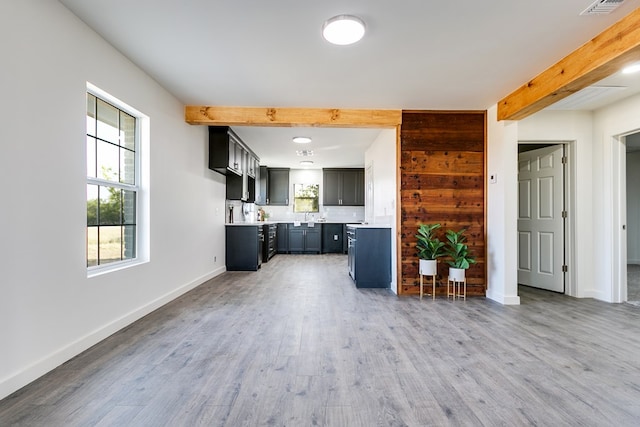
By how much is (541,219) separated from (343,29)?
13.4 ft

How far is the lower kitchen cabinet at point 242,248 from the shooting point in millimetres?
5930

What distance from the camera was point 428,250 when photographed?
407cm

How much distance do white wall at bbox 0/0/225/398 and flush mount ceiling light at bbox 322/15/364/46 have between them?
1799 mm

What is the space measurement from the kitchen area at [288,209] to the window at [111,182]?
8.71 ft

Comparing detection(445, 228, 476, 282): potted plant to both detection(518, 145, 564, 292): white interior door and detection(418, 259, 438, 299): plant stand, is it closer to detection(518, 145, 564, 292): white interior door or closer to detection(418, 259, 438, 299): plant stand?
detection(418, 259, 438, 299): plant stand

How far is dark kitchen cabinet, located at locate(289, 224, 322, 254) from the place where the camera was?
8906mm

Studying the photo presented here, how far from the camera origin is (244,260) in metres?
5.94

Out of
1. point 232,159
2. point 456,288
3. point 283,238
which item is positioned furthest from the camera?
point 283,238

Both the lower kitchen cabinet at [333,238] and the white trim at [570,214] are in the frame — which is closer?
the white trim at [570,214]

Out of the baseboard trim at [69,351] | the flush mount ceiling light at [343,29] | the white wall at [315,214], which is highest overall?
the flush mount ceiling light at [343,29]

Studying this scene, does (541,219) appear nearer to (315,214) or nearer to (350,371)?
(350,371)

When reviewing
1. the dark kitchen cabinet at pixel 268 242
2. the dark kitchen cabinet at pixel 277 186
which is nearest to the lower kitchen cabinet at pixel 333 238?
the dark kitchen cabinet at pixel 277 186

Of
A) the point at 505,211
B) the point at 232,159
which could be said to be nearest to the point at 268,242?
the point at 232,159

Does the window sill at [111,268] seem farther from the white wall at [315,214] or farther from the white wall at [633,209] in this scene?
the white wall at [633,209]
